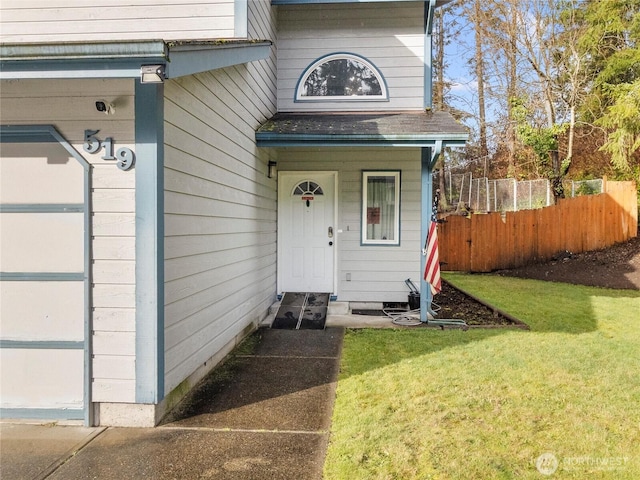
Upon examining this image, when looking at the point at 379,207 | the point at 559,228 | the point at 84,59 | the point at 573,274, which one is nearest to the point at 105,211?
the point at 84,59

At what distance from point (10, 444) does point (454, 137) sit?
17.8 feet

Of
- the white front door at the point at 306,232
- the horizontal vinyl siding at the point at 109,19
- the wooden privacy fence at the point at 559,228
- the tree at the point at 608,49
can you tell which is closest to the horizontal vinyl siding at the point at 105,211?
the horizontal vinyl siding at the point at 109,19

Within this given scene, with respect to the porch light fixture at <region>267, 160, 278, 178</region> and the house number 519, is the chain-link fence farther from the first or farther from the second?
the house number 519

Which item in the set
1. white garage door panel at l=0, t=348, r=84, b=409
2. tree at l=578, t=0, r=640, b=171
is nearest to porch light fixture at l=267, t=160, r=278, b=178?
Result: white garage door panel at l=0, t=348, r=84, b=409

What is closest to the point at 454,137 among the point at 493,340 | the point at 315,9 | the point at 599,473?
the point at 493,340

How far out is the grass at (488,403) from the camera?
8.36 ft

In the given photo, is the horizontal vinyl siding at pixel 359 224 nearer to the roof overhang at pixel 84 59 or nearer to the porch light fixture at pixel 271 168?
the porch light fixture at pixel 271 168

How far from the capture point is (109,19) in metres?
4.49

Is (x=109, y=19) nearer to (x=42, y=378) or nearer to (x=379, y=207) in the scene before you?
(x=42, y=378)

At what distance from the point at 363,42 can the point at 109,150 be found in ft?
17.4

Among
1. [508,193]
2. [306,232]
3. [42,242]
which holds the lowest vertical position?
[42,242]

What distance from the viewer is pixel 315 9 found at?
696cm

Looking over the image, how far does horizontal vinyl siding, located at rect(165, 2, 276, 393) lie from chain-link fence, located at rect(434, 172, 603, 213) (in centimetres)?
1069

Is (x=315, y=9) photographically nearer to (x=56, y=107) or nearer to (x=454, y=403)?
(x=56, y=107)
